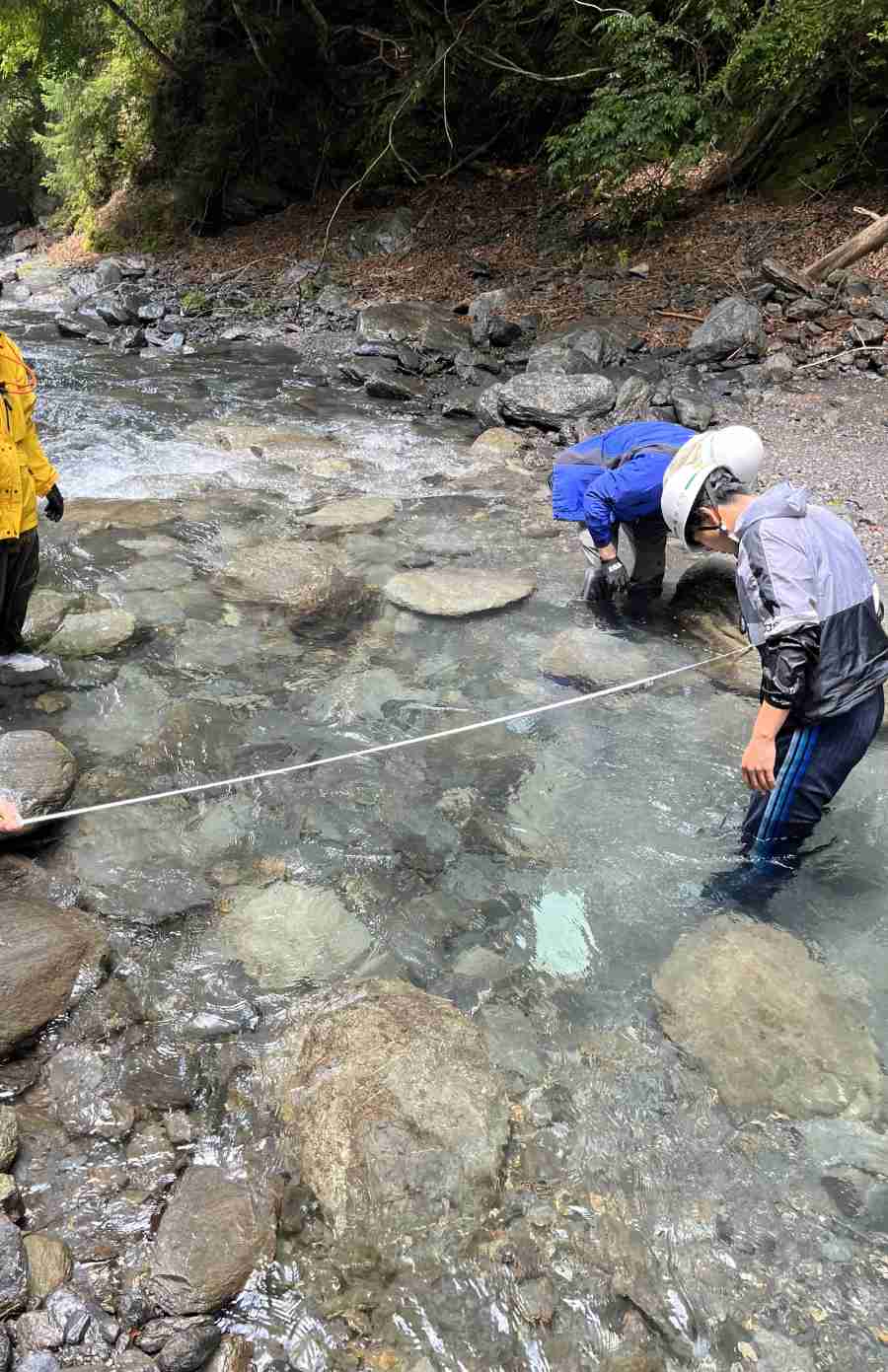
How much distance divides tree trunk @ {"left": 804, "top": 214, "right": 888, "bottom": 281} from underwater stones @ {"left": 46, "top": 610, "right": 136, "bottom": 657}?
9.24 metres

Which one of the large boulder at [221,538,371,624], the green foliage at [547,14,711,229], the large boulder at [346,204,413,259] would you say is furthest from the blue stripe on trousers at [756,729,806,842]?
the large boulder at [346,204,413,259]

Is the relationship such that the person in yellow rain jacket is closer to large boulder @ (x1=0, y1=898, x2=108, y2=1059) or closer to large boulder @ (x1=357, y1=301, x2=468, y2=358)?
large boulder @ (x1=0, y1=898, x2=108, y2=1059)

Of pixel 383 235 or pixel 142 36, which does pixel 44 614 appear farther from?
pixel 142 36

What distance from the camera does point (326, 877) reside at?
3648 millimetres

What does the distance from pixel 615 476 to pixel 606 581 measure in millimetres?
871

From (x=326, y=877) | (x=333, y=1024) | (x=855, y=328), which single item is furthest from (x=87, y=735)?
(x=855, y=328)

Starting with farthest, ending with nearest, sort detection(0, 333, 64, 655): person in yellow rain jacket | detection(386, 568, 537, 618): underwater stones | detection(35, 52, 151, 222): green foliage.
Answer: detection(35, 52, 151, 222): green foliage, detection(386, 568, 537, 618): underwater stones, detection(0, 333, 64, 655): person in yellow rain jacket

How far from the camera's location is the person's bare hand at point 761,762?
2881 millimetres

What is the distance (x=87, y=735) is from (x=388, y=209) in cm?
1539

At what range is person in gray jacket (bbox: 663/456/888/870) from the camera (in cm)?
268

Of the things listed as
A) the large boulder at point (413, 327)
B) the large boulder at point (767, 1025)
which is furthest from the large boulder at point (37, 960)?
the large boulder at point (413, 327)

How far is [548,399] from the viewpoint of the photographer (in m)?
9.04

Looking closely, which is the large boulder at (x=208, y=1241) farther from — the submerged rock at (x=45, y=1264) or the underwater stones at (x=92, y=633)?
the underwater stones at (x=92, y=633)

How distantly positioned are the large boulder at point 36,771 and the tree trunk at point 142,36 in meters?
19.1
